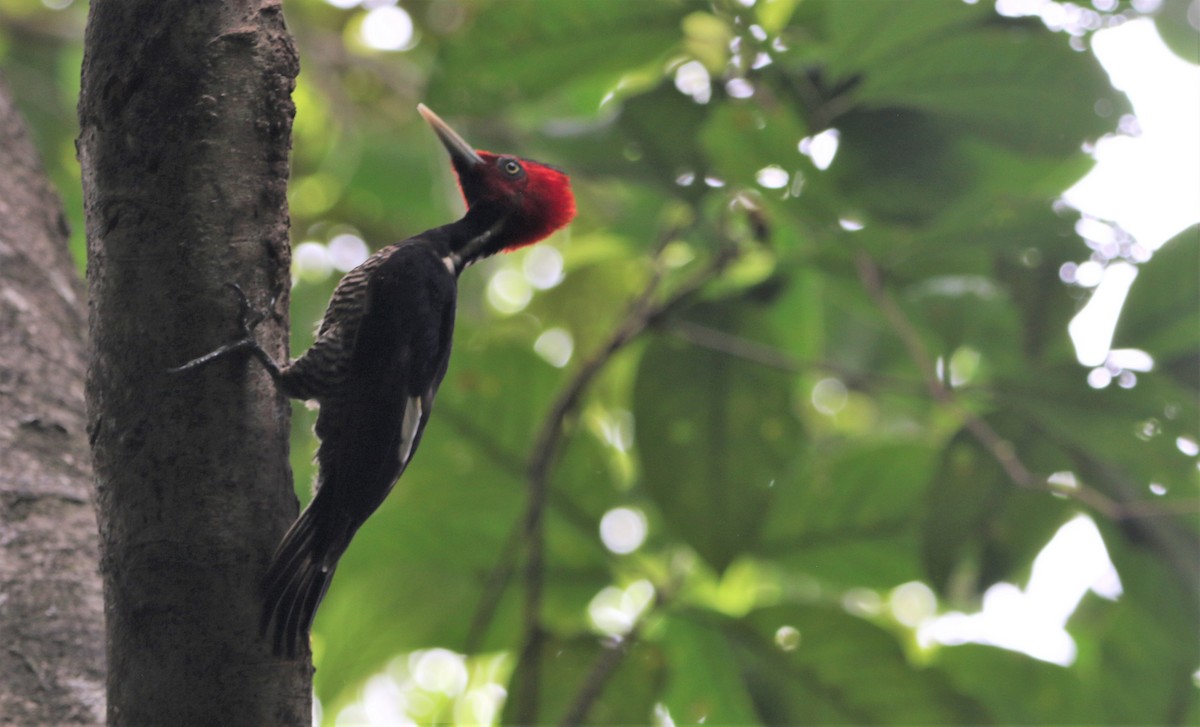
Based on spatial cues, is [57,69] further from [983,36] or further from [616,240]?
[983,36]

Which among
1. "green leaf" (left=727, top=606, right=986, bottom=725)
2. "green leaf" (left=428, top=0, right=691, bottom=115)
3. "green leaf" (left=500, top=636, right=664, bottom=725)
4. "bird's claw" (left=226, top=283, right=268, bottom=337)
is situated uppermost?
"bird's claw" (left=226, top=283, right=268, bottom=337)

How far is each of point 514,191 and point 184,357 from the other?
4.55 feet

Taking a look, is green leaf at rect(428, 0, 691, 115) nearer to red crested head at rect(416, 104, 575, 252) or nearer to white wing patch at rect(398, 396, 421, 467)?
red crested head at rect(416, 104, 575, 252)

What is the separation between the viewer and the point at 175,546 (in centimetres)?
142

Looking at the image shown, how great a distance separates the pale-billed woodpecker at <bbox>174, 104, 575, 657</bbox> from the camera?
1.69 m

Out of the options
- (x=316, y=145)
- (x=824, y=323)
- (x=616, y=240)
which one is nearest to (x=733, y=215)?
(x=616, y=240)

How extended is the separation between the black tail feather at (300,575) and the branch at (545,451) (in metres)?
0.97

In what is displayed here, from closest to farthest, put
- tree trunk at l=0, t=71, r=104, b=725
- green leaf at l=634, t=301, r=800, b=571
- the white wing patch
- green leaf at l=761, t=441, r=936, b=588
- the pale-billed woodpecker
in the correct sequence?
the pale-billed woodpecker, tree trunk at l=0, t=71, r=104, b=725, the white wing patch, green leaf at l=634, t=301, r=800, b=571, green leaf at l=761, t=441, r=936, b=588

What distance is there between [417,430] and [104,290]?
0.80m

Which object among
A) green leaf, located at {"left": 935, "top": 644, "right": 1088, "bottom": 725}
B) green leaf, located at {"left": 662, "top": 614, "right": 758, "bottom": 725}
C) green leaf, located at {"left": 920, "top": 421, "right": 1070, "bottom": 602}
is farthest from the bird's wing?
green leaf, located at {"left": 935, "top": 644, "right": 1088, "bottom": 725}

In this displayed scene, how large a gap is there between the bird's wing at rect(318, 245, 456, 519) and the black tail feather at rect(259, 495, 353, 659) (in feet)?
0.41

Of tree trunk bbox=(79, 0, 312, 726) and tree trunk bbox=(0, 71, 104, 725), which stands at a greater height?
tree trunk bbox=(79, 0, 312, 726)

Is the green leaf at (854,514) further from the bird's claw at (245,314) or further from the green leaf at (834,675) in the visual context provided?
the bird's claw at (245,314)

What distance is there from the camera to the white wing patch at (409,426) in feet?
6.91
